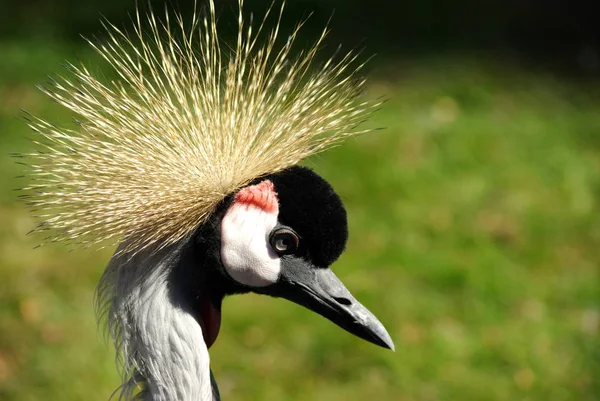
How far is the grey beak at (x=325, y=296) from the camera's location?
1263mm

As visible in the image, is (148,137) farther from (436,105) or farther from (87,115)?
(436,105)

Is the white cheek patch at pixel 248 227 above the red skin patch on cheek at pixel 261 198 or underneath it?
underneath

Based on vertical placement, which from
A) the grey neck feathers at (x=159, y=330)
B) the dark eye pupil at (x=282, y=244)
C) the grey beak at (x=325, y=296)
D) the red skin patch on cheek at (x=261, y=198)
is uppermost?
the red skin patch on cheek at (x=261, y=198)

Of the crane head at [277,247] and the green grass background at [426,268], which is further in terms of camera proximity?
the green grass background at [426,268]

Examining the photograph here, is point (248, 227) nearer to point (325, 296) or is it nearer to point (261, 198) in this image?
point (261, 198)

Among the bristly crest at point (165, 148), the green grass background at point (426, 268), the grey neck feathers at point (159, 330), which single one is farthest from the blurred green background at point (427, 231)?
the grey neck feathers at point (159, 330)

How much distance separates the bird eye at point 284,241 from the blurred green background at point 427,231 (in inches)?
31.4

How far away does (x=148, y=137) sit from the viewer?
4.02 feet

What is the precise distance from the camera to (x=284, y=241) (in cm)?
123

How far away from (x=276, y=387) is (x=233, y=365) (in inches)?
5.9

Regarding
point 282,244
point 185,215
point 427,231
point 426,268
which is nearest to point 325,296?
point 282,244

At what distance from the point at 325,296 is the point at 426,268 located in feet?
4.84

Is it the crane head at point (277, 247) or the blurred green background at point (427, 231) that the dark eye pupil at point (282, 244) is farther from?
the blurred green background at point (427, 231)

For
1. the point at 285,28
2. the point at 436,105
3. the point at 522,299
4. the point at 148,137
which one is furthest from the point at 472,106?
the point at 148,137
